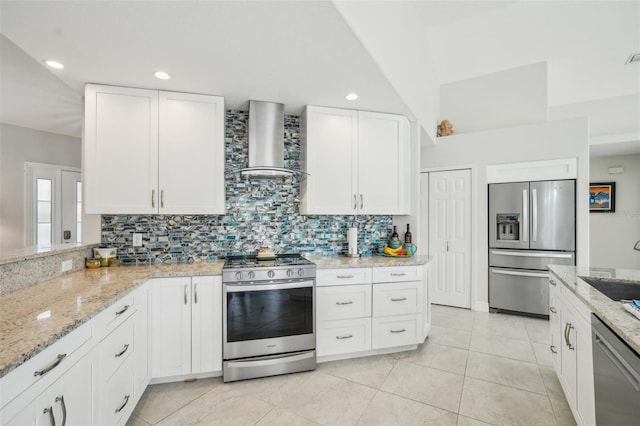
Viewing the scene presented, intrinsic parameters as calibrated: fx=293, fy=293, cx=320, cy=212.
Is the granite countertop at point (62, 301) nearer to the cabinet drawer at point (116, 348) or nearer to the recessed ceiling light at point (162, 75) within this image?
the cabinet drawer at point (116, 348)

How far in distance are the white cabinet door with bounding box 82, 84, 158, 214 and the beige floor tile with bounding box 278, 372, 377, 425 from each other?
6.26 feet

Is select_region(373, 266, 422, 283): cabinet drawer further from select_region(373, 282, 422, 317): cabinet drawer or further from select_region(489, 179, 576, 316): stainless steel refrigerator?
select_region(489, 179, 576, 316): stainless steel refrigerator

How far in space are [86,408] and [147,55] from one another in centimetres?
208

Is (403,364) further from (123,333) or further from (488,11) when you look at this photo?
(488,11)

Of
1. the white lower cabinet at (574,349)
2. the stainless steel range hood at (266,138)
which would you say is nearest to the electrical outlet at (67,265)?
the stainless steel range hood at (266,138)

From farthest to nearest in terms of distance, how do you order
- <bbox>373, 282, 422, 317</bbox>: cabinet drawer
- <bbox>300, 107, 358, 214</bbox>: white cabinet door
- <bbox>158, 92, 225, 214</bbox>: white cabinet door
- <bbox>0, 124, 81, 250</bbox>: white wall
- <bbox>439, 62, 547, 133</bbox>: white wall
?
<bbox>439, 62, 547, 133</bbox>: white wall
<bbox>0, 124, 81, 250</bbox>: white wall
<bbox>300, 107, 358, 214</bbox>: white cabinet door
<bbox>373, 282, 422, 317</bbox>: cabinet drawer
<bbox>158, 92, 225, 214</bbox>: white cabinet door

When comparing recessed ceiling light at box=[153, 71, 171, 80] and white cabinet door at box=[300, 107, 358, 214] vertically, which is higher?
recessed ceiling light at box=[153, 71, 171, 80]

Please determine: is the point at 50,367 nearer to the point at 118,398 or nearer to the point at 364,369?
the point at 118,398

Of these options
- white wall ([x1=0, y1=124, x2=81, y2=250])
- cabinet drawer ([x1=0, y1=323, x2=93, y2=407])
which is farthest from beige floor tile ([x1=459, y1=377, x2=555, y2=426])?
white wall ([x1=0, y1=124, x2=81, y2=250])

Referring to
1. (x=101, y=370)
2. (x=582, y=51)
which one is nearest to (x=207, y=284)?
(x=101, y=370)

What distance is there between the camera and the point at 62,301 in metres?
1.54

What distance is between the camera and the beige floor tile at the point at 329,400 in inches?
76.0

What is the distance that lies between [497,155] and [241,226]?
3.43 m

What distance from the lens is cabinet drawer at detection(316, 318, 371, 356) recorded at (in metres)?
2.58
